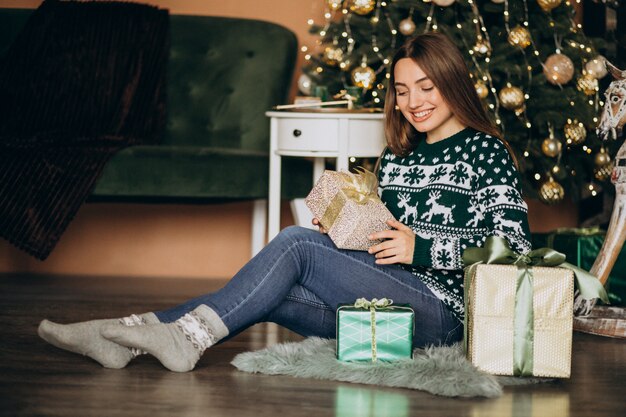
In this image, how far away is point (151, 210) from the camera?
4129mm

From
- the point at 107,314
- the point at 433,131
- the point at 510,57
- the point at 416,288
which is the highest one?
the point at 510,57

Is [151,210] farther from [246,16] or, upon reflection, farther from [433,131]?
[433,131]

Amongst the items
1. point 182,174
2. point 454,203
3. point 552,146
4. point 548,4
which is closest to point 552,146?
point 552,146

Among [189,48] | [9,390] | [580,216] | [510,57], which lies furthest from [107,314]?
[580,216]

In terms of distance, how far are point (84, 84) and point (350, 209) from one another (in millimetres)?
2036

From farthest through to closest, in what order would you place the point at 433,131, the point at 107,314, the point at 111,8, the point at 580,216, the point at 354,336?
1. the point at 580,216
2. the point at 111,8
3. the point at 107,314
4. the point at 433,131
5. the point at 354,336

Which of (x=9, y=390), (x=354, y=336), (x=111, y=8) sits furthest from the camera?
(x=111, y=8)

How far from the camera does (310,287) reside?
2078 mm

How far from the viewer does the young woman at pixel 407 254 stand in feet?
6.42

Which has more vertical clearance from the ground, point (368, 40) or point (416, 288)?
point (368, 40)

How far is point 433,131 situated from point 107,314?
→ 4.20 feet

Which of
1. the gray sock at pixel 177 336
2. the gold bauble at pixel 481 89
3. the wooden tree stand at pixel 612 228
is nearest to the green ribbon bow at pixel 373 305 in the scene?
the gray sock at pixel 177 336

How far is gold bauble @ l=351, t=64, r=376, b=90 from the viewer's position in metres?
3.45

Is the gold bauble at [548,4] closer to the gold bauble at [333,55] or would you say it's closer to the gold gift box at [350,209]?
the gold bauble at [333,55]
